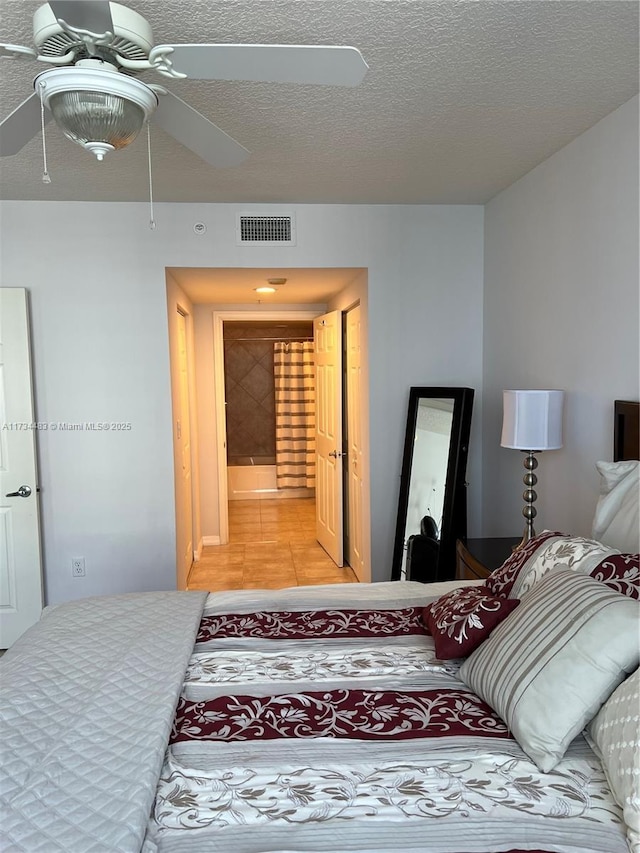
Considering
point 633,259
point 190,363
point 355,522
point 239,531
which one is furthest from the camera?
point 239,531

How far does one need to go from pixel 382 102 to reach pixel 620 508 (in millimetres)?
1654

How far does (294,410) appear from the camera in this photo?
7.66 metres

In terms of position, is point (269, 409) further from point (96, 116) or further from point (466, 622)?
point (96, 116)

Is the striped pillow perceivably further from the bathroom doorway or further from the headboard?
the bathroom doorway

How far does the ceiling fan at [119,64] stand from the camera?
4.22ft

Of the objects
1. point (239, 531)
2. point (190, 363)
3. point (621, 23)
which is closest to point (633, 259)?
point (621, 23)

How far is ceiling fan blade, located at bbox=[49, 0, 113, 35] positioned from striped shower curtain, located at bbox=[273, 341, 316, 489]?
635 cm

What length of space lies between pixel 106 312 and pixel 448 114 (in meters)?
2.24

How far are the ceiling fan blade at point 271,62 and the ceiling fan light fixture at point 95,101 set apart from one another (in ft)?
0.40

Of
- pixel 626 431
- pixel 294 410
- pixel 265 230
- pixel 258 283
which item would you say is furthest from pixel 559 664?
pixel 294 410

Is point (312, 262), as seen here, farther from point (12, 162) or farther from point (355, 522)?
point (355, 522)

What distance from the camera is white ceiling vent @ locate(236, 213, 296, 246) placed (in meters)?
3.71

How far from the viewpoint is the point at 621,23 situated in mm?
1786

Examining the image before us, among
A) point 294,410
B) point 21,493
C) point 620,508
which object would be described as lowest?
point 21,493
